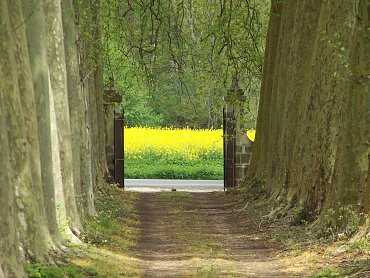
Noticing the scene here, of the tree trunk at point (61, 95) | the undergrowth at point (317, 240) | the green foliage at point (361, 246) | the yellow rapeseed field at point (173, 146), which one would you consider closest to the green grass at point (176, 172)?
the yellow rapeseed field at point (173, 146)

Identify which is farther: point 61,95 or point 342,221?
point 61,95

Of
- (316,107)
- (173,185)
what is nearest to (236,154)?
(173,185)

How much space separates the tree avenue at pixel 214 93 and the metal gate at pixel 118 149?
2488mm

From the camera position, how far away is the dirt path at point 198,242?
1496cm

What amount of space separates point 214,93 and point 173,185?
6431mm

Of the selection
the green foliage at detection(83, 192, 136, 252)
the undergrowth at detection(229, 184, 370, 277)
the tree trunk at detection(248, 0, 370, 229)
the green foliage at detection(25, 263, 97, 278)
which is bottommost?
the green foliage at detection(83, 192, 136, 252)

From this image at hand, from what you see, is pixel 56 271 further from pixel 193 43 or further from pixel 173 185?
pixel 173 185

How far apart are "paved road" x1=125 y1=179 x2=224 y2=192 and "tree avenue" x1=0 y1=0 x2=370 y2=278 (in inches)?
179

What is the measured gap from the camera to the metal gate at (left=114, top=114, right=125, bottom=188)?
Result: 34.2m

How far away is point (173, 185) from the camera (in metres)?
37.4

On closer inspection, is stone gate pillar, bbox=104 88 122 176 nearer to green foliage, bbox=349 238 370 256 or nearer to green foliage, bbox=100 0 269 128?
green foliage, bbox=100 0 269 128

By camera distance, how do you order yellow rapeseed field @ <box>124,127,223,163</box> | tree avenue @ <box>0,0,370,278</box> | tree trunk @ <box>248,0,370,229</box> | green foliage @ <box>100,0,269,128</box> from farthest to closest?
yellow rapeseed field @ <box>124,127,223,163</box> < green foliage @ <box>100,0,269,128</box> < tree trunk @ <box>248,0,370,229</box> < tree avenue @ <box>0,0,370,278</box>

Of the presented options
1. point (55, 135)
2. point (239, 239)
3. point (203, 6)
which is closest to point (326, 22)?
point (239, 239)

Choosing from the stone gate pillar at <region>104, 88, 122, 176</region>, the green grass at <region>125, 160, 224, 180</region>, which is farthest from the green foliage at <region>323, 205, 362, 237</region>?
the green grass at <region>125, 160, 224, 180</region>
